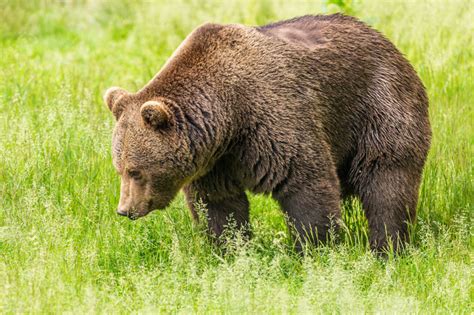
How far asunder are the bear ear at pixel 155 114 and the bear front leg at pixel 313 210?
103 cm

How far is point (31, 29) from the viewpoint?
12.6 m

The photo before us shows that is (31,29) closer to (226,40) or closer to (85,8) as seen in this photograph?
(85,8)

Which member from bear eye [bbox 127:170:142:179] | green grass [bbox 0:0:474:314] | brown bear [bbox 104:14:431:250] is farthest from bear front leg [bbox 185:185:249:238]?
bear eye [bbox 127:170:142:179]

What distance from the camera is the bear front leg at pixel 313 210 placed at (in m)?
6.37

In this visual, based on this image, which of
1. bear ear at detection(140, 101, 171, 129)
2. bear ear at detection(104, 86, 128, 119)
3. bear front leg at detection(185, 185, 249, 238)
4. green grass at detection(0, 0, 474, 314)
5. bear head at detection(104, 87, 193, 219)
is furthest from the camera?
bear front leg at detection(185, 185, 249, 238)

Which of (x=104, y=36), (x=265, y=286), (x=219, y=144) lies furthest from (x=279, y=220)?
(x=104, y=36)

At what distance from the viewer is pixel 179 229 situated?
686 centimetres

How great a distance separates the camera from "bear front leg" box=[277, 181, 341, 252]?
20.9ft

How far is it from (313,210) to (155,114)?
1337 mm

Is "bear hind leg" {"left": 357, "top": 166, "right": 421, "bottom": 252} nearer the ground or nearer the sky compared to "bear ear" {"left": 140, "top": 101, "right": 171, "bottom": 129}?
nearer the ground

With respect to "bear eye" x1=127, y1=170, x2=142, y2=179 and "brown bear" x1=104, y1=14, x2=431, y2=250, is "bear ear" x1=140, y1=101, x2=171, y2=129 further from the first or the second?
"bear eye" x1=127, y1=170, x2=142, y2=179

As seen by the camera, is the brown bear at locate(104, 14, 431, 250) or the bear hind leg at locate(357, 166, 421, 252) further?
the bear hind leg at locate(357, 166, 421, 252)

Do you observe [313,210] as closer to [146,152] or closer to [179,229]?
[179,229]

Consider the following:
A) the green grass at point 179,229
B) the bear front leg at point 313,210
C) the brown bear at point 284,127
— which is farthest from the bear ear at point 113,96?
the bear front leg at point 313,210
